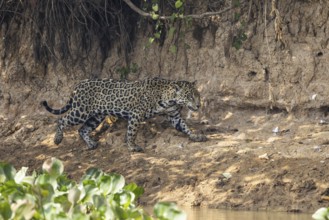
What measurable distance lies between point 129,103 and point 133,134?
52 centimetres

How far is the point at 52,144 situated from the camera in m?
15.6

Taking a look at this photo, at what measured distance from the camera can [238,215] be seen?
12.2m

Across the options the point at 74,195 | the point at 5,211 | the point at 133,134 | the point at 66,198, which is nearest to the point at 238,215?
the point at 133,134

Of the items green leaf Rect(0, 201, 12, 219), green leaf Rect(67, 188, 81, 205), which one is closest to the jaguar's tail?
green leaf Rect(67, 188, 81, 205)

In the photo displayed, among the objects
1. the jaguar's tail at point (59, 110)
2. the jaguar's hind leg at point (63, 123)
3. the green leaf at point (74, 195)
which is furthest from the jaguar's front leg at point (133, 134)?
the green leaf at point (74, 195)

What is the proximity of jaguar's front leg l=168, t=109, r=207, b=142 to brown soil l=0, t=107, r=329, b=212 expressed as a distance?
10 centimetres

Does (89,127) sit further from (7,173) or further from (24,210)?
(24,210)

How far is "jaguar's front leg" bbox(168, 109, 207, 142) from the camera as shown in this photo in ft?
48.5

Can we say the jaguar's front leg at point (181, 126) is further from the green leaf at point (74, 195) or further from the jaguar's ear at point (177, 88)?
the green leaf at point (74, 195)

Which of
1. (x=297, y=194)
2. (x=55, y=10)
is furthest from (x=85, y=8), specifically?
(x=297, y=194)

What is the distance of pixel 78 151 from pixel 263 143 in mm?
2762

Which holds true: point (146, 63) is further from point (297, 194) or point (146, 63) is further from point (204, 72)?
point (297, 194)

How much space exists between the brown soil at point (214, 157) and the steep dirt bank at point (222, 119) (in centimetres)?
1

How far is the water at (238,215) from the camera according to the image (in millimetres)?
11852
